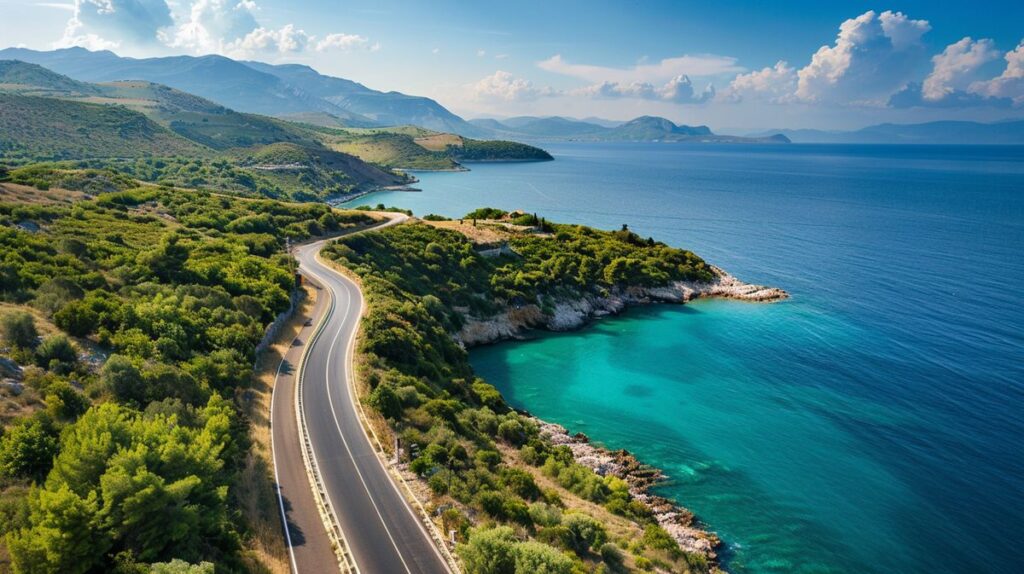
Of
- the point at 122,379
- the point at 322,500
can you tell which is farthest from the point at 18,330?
the point at 322,500

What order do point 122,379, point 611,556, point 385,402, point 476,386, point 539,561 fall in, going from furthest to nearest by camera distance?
point 476,386, point 385,402, point 122,379, point 611,556, point 539,561

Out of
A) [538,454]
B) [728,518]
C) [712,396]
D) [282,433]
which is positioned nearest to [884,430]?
[712,396]

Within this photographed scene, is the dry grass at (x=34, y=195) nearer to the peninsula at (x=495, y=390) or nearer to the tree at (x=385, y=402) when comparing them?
the peninsula at (x=495, y=390)

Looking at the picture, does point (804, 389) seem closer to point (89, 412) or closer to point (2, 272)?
point (89, 412)

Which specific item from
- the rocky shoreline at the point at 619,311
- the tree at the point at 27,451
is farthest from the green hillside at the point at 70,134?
the tree at the point at 27,451

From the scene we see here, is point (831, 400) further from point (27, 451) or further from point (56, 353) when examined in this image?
point (56, 353)
